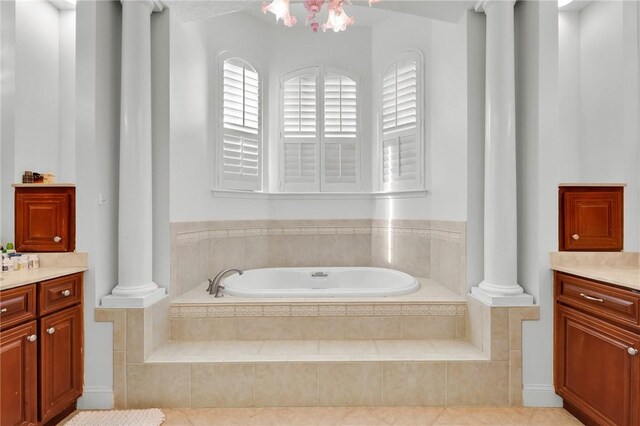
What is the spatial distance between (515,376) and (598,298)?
74 cm

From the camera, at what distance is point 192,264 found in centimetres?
305

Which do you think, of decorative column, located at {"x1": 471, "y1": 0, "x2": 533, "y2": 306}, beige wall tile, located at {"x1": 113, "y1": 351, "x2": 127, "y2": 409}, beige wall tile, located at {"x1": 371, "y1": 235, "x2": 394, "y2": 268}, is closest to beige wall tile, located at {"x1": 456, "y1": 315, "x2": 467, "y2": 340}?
decorative column, located at {"x1": 471, "y1": 0, "x2": 533, "y2": 306}

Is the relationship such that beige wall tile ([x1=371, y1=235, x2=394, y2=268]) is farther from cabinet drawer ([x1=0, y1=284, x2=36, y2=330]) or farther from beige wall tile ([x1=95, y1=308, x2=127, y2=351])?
cabinet drawer ([x1=0, y1=284, x2=36, y2=330])

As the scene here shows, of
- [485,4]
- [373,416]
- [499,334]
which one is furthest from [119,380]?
[485,4]

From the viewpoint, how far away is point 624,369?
1.77 metres

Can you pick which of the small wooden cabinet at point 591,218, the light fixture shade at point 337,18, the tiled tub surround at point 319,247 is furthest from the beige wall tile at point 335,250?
the light fixture shade at point 337,18

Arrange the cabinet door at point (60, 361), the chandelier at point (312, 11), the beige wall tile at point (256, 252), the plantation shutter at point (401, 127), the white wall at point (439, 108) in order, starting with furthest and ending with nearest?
1. the beige wall tile at point (256, 252)
2. the plantation shutter at point (401, 127)
3. the white wall at point (439, 108)
4. the cabinet door at point (60, 361)
5. the chandelier at point (312, 11)

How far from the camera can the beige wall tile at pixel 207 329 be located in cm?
262

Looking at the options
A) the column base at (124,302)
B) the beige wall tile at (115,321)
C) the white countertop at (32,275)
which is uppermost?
the white countertop at (32,275)

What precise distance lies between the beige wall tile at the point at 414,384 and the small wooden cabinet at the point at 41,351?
1.94 meters

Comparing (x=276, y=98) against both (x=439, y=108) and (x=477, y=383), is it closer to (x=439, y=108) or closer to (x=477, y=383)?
(x=439, y=108)

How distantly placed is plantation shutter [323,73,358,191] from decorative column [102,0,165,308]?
6.65 feet

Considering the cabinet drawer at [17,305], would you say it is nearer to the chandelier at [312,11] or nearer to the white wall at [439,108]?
the chandelier at [312,11]

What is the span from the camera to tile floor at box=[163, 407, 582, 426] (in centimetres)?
211
